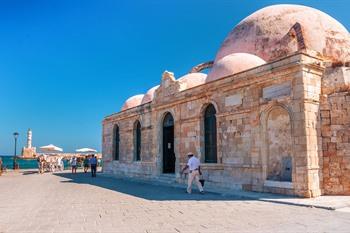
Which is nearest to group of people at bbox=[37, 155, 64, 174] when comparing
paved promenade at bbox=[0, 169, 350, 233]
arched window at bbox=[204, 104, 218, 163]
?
arched window at bbox=[204, 104, 218, 163]

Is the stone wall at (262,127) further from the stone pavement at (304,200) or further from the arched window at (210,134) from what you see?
the stone pavement at (304,200)

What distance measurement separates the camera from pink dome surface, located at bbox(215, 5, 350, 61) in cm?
1212

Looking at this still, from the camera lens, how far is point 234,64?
Answer: 464 inches

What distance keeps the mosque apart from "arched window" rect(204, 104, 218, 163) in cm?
4

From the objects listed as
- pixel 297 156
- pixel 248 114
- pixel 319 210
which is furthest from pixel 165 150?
pixel 319 210

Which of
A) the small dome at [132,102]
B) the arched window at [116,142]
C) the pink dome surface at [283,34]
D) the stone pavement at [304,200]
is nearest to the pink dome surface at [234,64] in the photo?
the pink dome surface at [283,34]

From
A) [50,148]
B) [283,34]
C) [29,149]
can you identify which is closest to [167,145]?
[283,34]

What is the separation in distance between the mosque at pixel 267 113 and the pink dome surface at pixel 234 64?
4 centimetres

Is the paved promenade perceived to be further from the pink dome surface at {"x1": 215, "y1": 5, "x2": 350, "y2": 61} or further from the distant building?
the distant building

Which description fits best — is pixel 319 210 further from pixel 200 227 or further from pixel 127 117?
pixel 127 117

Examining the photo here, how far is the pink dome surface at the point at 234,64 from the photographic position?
11.6 m

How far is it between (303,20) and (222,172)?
738 cm

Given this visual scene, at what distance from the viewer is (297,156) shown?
336 inches

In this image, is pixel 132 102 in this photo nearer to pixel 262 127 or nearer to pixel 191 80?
pixel 191 80
